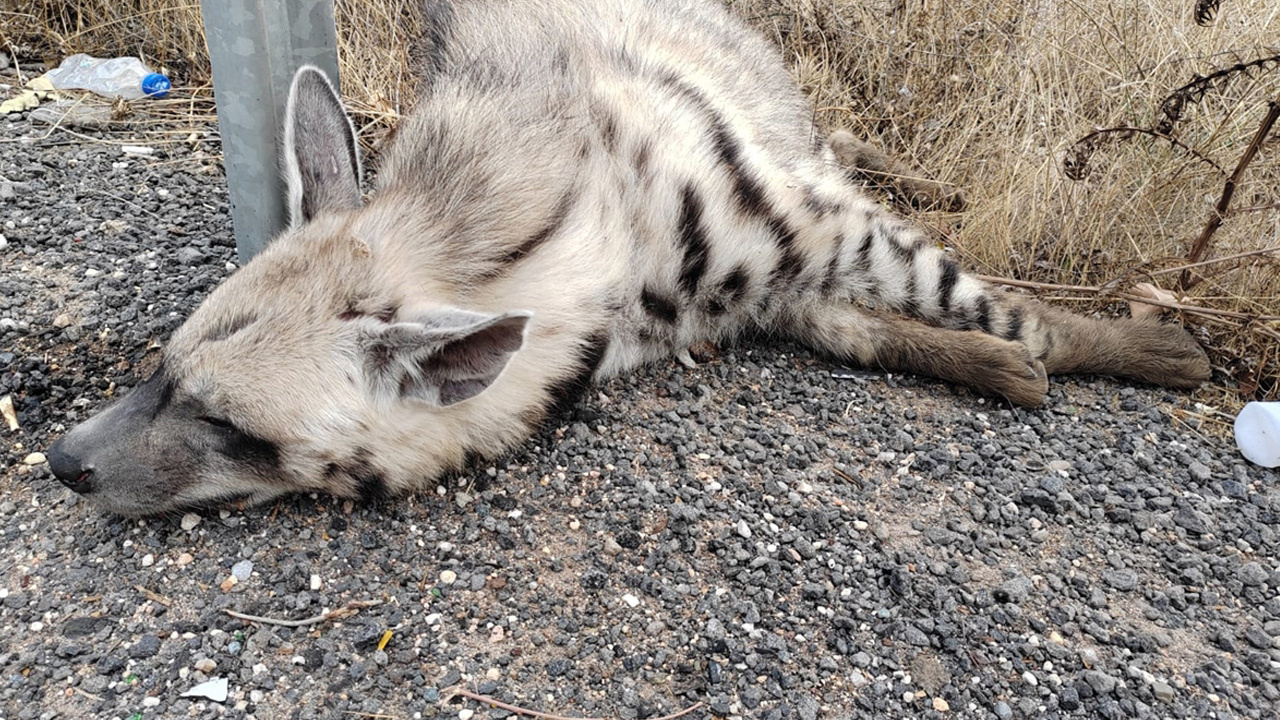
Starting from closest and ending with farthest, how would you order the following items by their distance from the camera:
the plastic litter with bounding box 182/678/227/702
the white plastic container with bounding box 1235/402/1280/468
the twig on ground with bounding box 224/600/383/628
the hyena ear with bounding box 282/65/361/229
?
the plastic litter with bounding box 182/678/227/702
the twig on ground with bounding box 224/600/383/628
the hyena ear with bounding box 282/65/361/229
the white plastic container with bounding box 1235/402/1280/468

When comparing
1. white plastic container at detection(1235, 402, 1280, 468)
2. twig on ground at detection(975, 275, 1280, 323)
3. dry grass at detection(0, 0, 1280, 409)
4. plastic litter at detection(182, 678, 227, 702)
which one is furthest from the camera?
dry grass at detection(0, 0, 1280, 409)

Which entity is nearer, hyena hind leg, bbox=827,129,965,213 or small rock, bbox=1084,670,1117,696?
small rock, bbox=1084,670,1117,696

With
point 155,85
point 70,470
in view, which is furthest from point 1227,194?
point 155,85

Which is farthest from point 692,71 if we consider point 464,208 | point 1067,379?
point 1067,379

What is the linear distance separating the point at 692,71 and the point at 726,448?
1205mm

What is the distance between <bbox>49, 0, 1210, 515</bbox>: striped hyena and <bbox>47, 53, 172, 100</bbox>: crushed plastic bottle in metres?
1.08

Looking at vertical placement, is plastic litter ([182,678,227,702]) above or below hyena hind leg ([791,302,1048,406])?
below

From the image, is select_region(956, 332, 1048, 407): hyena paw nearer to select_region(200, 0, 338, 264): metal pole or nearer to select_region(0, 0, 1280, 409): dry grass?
select_region(0, 0, 1280, 409): dry grass

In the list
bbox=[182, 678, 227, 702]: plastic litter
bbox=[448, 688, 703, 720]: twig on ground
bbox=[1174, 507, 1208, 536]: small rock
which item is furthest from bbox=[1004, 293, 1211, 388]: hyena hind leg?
bbox=[182, 678, 227, 702]: plastic litter

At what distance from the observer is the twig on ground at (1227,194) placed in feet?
8.89

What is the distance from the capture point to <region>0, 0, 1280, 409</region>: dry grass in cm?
314

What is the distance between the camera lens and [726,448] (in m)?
2.43

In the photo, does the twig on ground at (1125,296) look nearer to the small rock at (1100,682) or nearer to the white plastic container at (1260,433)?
the white plastic container at (1260,433)

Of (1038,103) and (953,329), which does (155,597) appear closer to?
(953,329)
